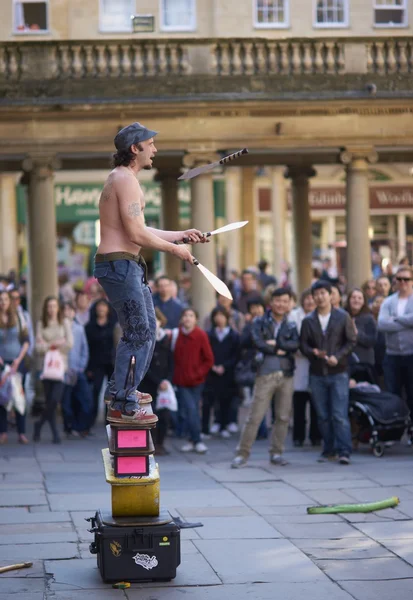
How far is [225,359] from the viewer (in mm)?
17391

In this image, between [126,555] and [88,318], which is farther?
[88,318]

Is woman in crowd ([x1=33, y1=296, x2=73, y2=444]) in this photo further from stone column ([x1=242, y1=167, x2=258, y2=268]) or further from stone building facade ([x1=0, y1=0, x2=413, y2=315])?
stone column ([x1=242, y1=167, x2=258, y2=268])

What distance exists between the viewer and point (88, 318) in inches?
758

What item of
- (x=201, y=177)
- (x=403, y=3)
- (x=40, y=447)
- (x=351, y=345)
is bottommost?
(x=40, y=447)

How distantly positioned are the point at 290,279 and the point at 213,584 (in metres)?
22.3

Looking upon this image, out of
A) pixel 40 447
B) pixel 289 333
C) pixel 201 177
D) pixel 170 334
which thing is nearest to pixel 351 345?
pixel 289 333

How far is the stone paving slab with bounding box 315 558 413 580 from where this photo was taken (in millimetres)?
8586

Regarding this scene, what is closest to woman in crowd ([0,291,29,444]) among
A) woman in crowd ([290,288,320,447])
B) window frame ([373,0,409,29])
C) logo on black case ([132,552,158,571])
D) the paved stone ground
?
the paved stone ground

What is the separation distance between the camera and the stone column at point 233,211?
40838 millimetres

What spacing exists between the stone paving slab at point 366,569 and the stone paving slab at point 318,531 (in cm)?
94

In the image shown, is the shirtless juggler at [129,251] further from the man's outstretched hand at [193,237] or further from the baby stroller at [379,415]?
the baby stroller at [379,415]

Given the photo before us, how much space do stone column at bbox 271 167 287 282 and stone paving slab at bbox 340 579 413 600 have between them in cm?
3225

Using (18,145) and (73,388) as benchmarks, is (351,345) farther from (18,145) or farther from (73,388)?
(18,145)

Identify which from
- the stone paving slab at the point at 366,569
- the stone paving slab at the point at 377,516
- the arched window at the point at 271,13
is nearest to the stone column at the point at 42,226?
the arched window at the point at 271,13
